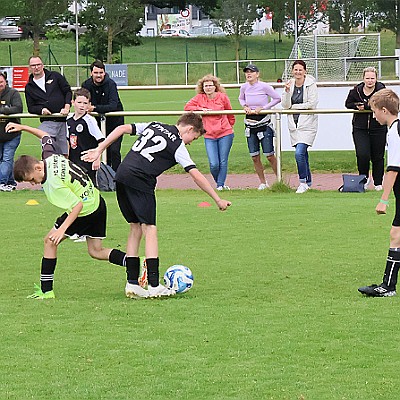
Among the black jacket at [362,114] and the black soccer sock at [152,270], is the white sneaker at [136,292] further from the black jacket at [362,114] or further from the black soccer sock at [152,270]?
the black jacket at [362,114]

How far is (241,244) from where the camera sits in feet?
34.6

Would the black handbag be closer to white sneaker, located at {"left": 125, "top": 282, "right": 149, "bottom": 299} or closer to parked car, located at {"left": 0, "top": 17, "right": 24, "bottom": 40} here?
white sneaker, located at {"left": 125, "top": 282, "right": 149, "bottom": 299}

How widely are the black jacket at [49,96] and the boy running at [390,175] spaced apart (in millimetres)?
7846

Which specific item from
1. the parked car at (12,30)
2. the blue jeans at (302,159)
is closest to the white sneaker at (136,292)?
the blue jeans at (302,159)

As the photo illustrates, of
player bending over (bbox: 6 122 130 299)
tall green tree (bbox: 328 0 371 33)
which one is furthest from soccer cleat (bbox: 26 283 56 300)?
tall green tree (bbox: 328 0 371 33)

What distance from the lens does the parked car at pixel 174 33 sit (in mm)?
79144

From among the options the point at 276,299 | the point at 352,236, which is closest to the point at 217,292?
the point at 276,299

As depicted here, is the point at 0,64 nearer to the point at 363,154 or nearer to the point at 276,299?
the point at 363,154

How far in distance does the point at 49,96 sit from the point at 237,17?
5582cm

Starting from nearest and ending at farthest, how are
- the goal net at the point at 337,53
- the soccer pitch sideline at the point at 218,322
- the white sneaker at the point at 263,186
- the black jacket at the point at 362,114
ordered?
1. the soccer pitch sideline at the point at 218,322
2. the black jacket at the point at 362,114
3. the white sneaker at the point at 263,186
4. the goal net at the point at 337,53

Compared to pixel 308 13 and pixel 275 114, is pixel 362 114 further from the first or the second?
pixel 308 13

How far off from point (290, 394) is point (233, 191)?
977 centimetres

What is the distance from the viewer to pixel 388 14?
62.3 meters

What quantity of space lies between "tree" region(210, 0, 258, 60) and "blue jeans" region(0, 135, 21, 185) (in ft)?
175
